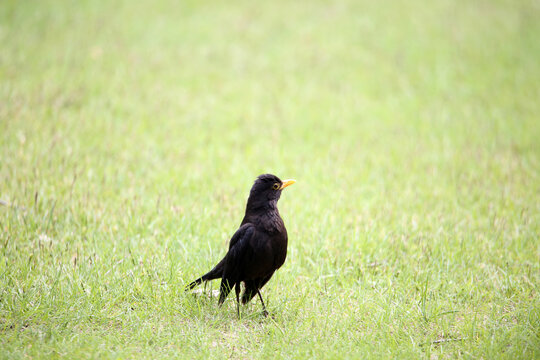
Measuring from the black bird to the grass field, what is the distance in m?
0.27

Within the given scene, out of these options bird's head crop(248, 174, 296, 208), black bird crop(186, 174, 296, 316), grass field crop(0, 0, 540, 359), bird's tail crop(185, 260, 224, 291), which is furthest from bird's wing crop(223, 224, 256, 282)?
grass field crop(0, 0, 540, 359)

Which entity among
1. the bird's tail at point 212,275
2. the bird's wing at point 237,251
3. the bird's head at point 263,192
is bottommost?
the bird's tail at point 212,275

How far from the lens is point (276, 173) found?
7.86 m

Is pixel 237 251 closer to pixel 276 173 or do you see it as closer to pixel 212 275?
pixel 212 275

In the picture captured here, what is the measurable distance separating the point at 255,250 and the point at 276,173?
3.86 metres

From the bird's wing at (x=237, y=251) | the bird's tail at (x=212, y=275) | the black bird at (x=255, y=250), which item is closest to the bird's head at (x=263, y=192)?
the black bird at (x=255, y=250)

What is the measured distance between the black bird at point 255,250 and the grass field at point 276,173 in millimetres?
274

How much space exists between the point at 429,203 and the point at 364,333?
11.5ft

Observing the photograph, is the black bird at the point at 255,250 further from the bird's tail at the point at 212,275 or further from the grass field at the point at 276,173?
the grass field at the point at 276,173

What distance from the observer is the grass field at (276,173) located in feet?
13.3

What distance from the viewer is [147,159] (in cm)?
789

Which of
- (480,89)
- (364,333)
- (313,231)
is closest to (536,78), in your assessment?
(480,89)

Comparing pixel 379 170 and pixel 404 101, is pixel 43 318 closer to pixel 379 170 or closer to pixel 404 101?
pixel 379 170

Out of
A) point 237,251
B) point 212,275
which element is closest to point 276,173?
point 212,275
